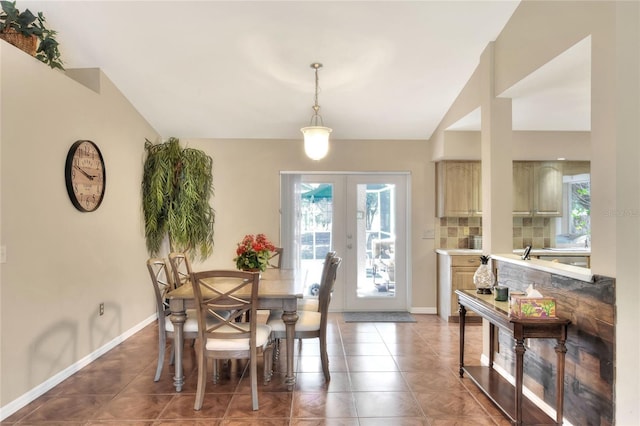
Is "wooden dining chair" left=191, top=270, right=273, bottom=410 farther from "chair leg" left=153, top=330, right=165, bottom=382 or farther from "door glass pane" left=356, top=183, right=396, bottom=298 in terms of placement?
"door glass pane" left=356, top=183, right=396, bottom=298

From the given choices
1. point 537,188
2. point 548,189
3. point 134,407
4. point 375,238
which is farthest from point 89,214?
point 548,189

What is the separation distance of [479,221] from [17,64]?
5208 mm

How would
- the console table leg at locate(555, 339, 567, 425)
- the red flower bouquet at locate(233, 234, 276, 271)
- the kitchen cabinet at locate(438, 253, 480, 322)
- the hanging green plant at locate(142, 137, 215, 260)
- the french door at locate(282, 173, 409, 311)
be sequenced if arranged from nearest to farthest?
the console table leg at locate(555, 339, 567, 425), the red flower bouquet at locate(233, 234, 276, 271), the hanging green plant at locate(142, 137, 215, 260), the kitchen cabinet at locate(438, 253, 480, 322), the french door at locate(282, 173, 409, 311)

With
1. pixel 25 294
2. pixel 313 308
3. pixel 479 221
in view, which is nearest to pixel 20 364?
pixel 25 294

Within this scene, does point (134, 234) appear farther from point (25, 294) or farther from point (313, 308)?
point (313, 308)

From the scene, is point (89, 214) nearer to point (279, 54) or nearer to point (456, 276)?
point (279, 54)

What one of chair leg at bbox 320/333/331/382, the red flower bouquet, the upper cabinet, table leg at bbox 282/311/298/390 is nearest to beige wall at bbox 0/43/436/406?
the upper cabinet

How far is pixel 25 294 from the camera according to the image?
283 centimetres

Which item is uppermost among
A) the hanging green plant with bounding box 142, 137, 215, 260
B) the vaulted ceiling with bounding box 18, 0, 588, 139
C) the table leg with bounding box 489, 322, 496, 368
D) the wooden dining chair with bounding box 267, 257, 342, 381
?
the vaulted ceiling with bounding box 18, 0, 588, 139

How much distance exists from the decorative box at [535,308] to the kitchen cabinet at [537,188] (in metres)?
3.26

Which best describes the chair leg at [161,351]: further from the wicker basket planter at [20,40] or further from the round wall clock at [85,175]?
the wicker basket planter at [20,40]

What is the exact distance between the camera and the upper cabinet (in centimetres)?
529

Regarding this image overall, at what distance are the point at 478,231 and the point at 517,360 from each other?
339cm

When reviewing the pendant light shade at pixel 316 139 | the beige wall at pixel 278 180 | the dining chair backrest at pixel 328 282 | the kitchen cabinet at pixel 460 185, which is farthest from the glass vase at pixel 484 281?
the beige wall at pixel 278 180
